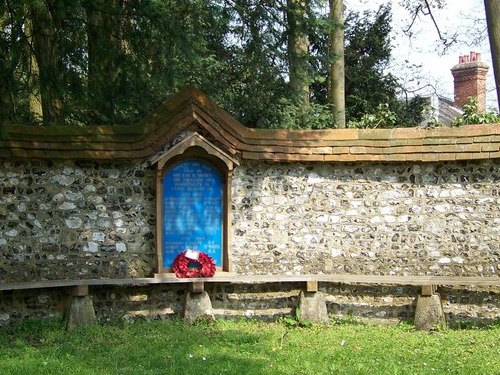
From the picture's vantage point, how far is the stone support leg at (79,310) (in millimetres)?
8859

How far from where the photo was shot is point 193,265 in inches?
373

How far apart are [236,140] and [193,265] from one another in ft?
5.91

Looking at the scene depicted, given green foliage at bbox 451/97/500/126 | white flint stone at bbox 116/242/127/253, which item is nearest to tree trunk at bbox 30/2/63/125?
white flint stone at bbox 116/242/127/253

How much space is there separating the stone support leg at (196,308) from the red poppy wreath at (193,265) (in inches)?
10.8

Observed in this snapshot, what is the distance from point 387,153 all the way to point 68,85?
4375 mm

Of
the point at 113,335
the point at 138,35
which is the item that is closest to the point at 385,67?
the point at 138,35

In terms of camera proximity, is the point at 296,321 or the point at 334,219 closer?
the point at 296,321

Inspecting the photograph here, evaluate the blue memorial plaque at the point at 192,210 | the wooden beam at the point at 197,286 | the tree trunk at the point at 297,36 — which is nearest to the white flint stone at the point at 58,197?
the blue memorial plaque at the point at 192,210

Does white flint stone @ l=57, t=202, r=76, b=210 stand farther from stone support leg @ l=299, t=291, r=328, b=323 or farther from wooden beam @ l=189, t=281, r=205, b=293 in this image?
stone support leg @ l=299, t=291, r=328, b=323

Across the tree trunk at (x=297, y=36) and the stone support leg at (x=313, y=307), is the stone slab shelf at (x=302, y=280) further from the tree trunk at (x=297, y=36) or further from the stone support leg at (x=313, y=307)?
the tree trunk at (x=297, y=36)

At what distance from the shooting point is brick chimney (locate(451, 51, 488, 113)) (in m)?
22.8

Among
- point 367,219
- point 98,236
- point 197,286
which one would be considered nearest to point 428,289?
point 367,219

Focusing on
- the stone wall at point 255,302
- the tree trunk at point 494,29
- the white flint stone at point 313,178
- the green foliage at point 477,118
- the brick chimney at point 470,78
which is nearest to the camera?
the stone wall at point 255,302

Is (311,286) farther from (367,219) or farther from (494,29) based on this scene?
(494,29)
